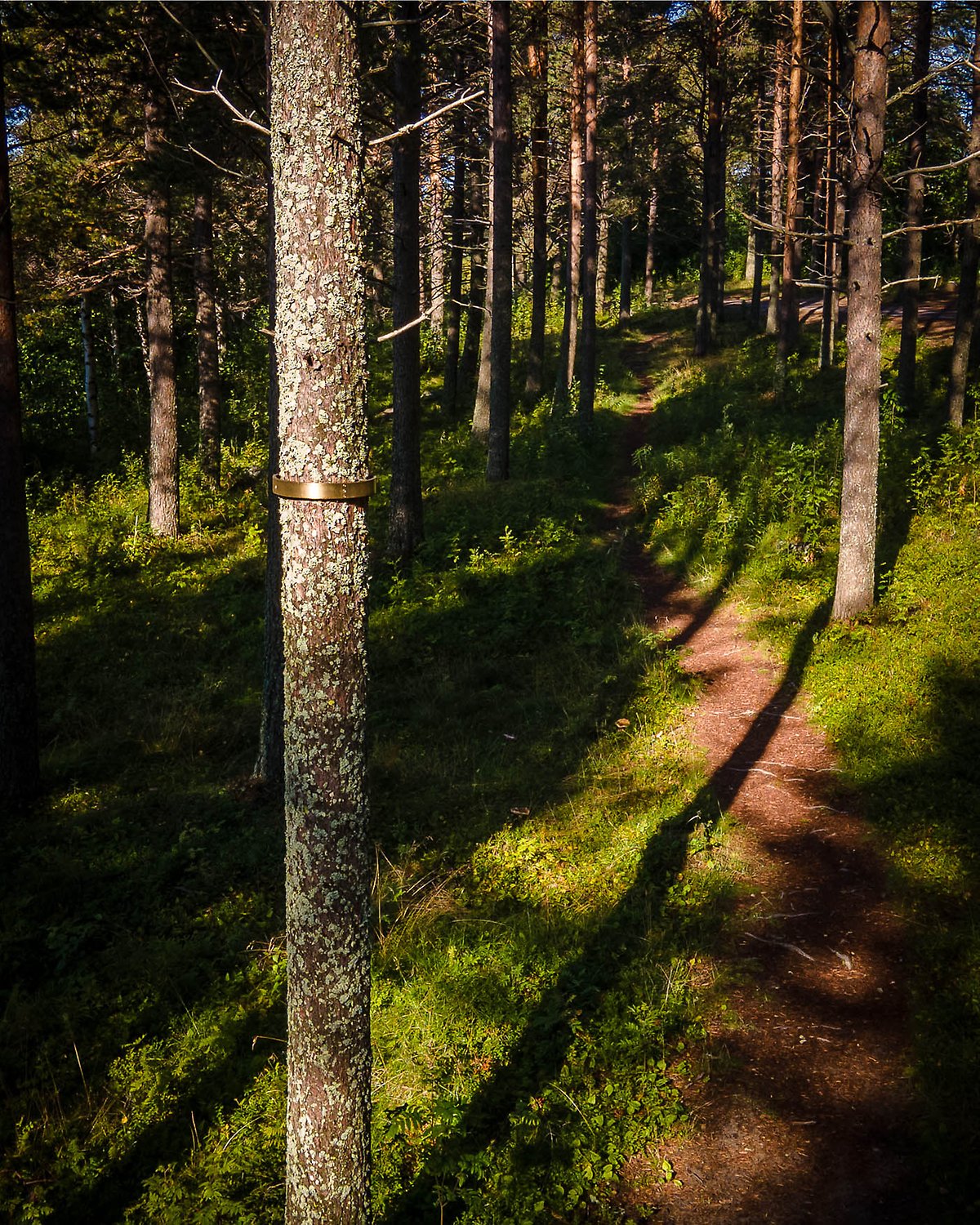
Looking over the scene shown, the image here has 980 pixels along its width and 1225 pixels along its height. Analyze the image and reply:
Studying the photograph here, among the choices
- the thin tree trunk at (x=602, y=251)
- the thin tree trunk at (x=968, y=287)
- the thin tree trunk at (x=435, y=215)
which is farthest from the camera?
the thin tree trunk at (x=602, y=251)

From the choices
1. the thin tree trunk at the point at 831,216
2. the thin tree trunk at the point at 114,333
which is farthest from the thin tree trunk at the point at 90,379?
the thin tree trunk at the point at 831,216

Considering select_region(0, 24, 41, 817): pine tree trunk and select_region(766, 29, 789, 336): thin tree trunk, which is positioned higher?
select_region(766, 29, 789, 336): thin tree trunk

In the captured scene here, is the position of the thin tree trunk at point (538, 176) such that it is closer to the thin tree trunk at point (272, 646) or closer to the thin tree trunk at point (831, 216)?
the thin tree trunk at point (831, 216)

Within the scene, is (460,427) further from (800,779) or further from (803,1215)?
(803,1215)

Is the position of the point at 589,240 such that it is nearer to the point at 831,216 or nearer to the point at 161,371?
the point at 831,216

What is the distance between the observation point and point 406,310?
1416 cm

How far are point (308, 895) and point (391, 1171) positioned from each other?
2173 millimetres

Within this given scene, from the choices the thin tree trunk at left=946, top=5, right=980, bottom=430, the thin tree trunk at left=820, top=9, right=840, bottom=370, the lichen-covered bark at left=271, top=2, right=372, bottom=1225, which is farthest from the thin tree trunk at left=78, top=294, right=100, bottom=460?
the lichen-covered bark at left=271, top=2, right=372, bottom=1225

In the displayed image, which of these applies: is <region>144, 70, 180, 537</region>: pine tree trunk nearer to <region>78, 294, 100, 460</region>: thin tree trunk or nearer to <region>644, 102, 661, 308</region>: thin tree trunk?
<region>78, 294, 100, 460</region>: thin tree trunk

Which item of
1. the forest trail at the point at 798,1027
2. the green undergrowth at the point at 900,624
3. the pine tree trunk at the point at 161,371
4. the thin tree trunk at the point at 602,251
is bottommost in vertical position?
the forest trail at the point at 798,1027

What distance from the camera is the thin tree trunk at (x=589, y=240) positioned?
→ 68.9ft

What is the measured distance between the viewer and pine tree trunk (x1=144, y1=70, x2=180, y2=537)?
15992 millimetres

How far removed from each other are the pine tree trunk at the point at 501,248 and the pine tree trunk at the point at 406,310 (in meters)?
3.14

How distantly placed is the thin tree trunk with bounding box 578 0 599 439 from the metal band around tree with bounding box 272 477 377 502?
17770 mm
